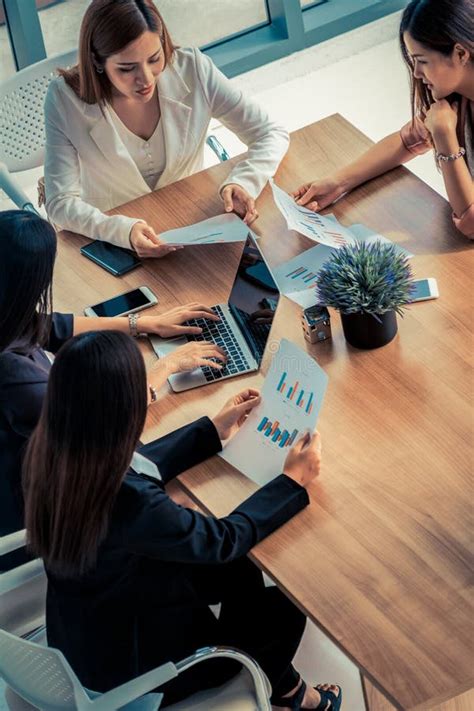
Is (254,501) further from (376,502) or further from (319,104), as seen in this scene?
(319,104)

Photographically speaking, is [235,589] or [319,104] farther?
[319,104]

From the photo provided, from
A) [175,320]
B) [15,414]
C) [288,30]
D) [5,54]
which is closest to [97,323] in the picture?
[175,320]

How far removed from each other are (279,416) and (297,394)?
2.6 inches

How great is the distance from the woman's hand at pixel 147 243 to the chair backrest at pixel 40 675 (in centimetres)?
128

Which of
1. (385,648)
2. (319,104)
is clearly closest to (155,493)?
(385,648)

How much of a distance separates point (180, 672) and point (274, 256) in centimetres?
117

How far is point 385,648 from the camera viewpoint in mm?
1937

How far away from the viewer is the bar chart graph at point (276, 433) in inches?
91.4

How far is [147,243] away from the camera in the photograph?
9.67ft

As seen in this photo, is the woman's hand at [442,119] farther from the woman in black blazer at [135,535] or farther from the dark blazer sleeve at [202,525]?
the dark blazer sleeve at [202,525]

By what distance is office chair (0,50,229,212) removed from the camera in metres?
3.72

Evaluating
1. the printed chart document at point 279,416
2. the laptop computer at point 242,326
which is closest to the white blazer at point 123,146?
the laptop computer at point 242,326

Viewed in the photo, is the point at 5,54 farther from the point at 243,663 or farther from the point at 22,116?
the point at 243,663

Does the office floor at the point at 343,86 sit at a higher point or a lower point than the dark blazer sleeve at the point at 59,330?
lower
